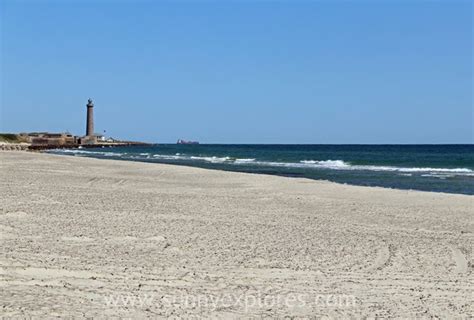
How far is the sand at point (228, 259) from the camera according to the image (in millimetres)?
5551

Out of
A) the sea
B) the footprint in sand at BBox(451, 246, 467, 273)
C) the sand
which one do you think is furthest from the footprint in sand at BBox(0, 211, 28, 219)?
the sea

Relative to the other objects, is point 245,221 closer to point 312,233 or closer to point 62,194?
point 312,233

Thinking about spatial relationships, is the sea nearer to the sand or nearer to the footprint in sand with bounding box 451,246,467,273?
the sand

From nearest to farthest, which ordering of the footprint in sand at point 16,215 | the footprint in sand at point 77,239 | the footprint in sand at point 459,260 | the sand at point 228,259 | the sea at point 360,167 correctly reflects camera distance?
1. the sand at point 228,259
2. the footprint in sand at point 459,260
3. the footprint in sand at point 77,239
4. the footprint in sand at point 16,215
5. the sea at point 360,167

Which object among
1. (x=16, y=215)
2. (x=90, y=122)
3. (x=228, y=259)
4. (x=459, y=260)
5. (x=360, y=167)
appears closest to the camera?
(x=228, y=259)

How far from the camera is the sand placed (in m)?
5.55

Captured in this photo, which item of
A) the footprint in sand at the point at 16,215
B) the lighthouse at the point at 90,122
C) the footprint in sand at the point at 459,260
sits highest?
the lighthouse at the point at 90,122

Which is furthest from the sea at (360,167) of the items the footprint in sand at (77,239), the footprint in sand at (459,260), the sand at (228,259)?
the footprint in sand at (77,239)

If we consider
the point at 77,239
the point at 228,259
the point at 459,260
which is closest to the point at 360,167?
the point at 459,260

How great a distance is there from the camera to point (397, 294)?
6.14m

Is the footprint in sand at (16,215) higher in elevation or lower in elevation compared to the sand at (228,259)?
higher

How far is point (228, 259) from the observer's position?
7.51 metres

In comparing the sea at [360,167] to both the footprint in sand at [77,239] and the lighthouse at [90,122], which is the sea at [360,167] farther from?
the lighthouse at [90,122]

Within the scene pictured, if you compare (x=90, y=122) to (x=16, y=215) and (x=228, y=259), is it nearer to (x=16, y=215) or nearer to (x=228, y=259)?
(x=16, y=215)
